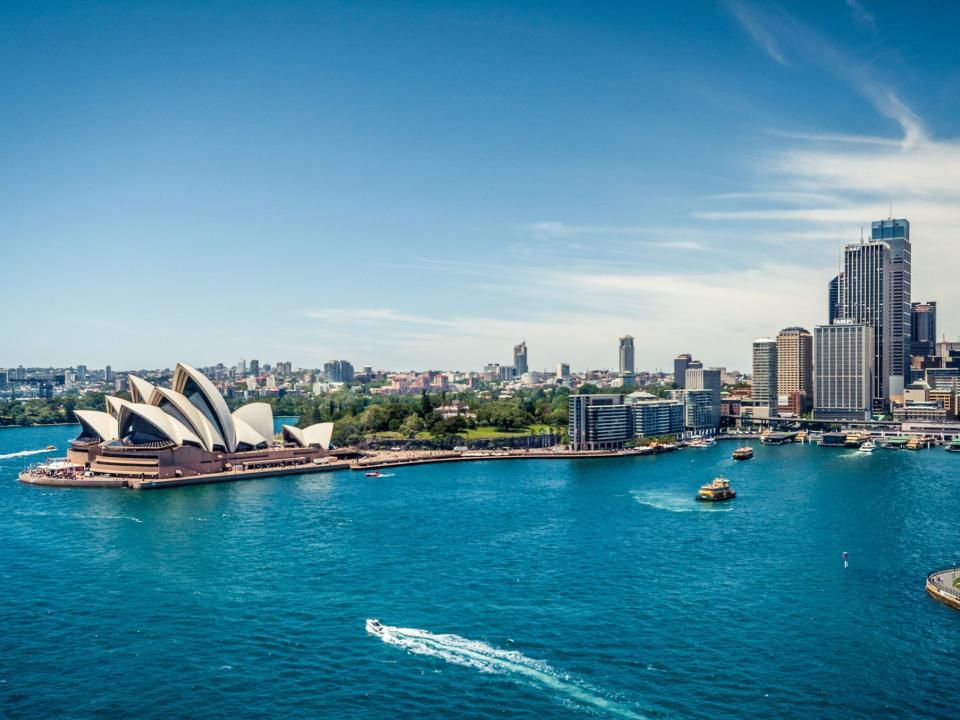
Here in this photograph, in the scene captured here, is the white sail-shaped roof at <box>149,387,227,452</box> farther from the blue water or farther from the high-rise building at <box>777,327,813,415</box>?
the high-rise building at <box>777,327,813,415</box>

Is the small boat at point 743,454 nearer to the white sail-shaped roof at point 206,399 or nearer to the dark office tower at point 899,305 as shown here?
the white sail-shaped roof at point 206,399

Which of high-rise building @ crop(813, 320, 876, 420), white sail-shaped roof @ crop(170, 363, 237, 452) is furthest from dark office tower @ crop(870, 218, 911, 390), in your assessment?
white sail-shaped roof @ crop(170, 363, 237, 452)

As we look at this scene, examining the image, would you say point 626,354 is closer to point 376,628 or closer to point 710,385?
point 710,385

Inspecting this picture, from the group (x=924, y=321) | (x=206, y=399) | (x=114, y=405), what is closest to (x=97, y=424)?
(x=114, y=405)

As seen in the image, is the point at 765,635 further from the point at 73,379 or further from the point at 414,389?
the point at 73,379

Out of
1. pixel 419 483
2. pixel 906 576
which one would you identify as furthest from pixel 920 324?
pixel 906 576

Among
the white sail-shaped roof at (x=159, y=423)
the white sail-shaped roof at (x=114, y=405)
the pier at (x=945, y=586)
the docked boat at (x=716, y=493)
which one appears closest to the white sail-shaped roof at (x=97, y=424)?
the white sail-shaped roof at (x=114, y=405)
